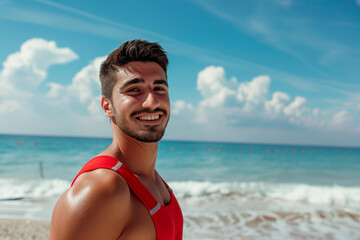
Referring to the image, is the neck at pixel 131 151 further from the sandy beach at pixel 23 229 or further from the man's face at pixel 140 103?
the sandy beach at pixel 23 229

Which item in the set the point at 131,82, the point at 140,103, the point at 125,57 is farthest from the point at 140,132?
the point at 125,57

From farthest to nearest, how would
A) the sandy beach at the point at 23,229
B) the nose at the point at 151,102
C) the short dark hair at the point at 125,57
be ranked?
the sandy beach at the point at 23,229
the short dark hair at the point at 125,57
the nose at the point at 151,102

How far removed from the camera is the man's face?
4.77 feet

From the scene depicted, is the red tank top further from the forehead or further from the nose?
the forehead

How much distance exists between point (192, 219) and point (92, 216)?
20.1 feet

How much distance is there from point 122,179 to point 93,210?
7.9 inches

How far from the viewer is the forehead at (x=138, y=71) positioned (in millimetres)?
1503

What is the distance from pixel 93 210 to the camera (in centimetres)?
114

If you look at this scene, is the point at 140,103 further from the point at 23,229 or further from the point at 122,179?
the point at 23,229

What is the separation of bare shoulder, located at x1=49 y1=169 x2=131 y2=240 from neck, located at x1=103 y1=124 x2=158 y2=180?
0.96 ft

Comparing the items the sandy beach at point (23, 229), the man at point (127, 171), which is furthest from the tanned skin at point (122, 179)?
the sandy beach at point (23, 229)

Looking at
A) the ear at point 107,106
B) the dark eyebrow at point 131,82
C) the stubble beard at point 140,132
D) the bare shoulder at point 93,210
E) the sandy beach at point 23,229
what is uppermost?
the dark eyebrow at point 131,82

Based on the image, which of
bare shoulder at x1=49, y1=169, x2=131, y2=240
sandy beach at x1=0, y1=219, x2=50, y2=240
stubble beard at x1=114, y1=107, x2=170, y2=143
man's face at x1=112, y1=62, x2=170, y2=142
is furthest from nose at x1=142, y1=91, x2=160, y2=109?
sandy beach at x1=0, y1=219, x2=50, y2=240

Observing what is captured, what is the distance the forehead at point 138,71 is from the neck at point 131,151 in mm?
310
